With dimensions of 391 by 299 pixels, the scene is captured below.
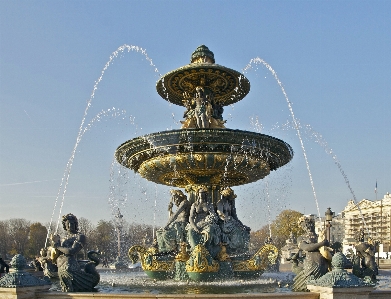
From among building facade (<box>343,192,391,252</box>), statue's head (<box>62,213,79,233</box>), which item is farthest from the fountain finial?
building facade (<box>343,192,391,252</box>)

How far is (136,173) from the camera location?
14570mm

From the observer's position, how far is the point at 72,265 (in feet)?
25.3

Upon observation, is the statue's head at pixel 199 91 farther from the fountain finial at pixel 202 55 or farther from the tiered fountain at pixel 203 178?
the fountain finial at pixel 202 55

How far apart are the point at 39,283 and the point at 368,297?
4644 millimetres

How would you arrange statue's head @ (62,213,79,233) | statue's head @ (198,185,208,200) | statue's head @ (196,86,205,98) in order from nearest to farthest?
statue's head @ (62,213,79,233) < statue's head @ (198,185,208,200) < statue's head @ (196,86,205,98)

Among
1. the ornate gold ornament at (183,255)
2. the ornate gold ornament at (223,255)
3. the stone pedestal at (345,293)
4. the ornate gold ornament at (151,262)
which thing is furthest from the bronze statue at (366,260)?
the ornate gold ornament at (151,262)

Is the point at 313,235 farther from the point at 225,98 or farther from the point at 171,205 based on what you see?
the point at 225,98

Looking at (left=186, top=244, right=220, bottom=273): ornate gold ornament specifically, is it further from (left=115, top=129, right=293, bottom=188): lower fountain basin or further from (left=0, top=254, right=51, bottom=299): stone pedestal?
(left=0, top=254, right=51, bottom=299): stone pedestal

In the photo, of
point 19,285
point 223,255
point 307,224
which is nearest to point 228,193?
point 223,255

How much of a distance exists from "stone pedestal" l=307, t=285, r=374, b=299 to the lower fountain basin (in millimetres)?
5818

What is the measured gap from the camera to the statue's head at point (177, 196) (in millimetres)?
12953

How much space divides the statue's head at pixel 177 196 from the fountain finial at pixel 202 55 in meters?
4.51

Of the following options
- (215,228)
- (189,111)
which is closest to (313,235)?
(215,228)

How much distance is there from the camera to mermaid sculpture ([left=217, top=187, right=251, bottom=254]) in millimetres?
12141
